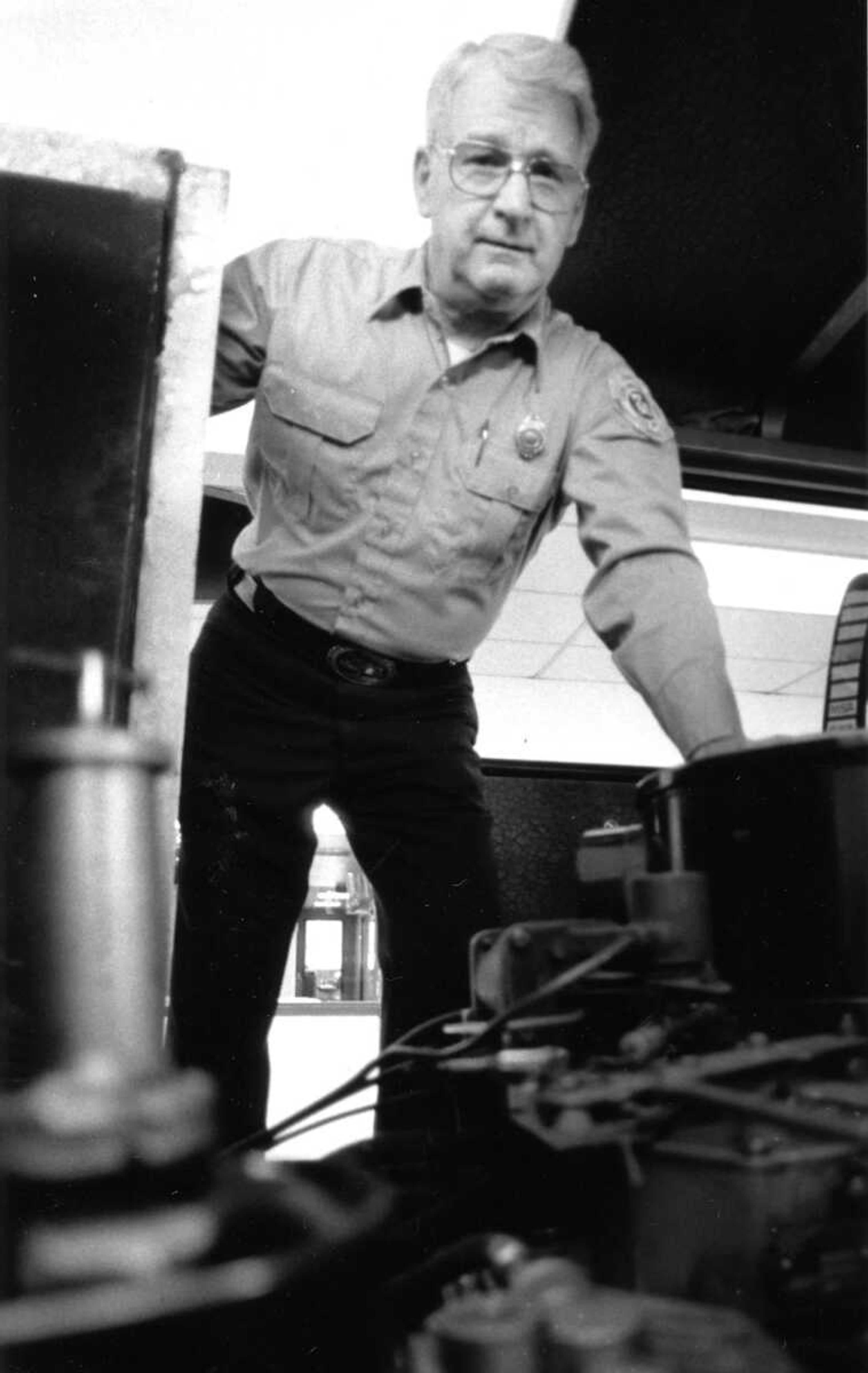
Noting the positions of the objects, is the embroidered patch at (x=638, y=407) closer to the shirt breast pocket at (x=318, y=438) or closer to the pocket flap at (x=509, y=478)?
the pocket flap at (x=509, y=478)

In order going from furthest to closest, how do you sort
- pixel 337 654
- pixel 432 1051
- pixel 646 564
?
pixel 337 654 < pixel 646 564 < pixel 432 1051

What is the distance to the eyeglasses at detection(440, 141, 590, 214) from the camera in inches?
45.2

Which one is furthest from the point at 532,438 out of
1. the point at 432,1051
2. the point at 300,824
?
the point at 432,1051

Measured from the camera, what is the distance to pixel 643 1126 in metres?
0.37

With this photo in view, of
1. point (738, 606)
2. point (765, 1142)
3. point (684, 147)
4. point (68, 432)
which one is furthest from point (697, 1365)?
point (738, 606)

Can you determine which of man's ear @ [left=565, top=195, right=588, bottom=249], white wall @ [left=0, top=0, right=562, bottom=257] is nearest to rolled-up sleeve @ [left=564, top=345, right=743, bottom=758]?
man's ear @ [left=565, top=195, right=588, bottom=249]

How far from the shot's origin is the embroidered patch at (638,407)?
47.3 inches

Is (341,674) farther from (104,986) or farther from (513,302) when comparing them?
(104,986)

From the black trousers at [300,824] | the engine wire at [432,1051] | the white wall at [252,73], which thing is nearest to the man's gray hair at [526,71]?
the white wall at [252,73]

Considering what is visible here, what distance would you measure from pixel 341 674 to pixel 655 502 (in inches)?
14.5

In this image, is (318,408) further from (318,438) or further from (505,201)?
(505,201)

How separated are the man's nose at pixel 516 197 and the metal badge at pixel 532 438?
0.22 meters

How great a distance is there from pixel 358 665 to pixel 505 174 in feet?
1.72

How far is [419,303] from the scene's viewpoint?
132cm
